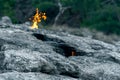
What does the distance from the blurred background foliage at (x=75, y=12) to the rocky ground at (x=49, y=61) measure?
71.1 feet

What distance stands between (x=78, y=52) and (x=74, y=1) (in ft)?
79.4

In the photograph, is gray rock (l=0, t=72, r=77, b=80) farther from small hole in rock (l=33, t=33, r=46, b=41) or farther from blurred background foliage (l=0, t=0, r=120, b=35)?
blurred background foliage (l=0, t=0, r=120, b=35)

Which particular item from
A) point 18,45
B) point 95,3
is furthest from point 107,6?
point 18,45

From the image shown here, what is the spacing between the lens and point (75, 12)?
117 feet

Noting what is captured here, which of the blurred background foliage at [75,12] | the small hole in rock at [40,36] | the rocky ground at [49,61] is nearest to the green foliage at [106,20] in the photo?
the blurred background foliage at [75,12]

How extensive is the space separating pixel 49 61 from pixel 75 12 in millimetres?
27500

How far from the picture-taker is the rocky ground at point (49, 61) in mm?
7895

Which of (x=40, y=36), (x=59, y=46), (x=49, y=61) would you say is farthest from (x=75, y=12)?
(x=49, y=61)

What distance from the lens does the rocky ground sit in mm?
7895

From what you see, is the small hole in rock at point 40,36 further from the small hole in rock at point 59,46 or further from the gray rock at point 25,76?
the gray rock at point 25,76

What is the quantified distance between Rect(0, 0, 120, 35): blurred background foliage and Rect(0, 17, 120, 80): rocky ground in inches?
853

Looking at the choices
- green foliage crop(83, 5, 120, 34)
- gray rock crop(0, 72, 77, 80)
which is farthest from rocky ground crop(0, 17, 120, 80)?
green foliage crop(83, 5, 120, 34)

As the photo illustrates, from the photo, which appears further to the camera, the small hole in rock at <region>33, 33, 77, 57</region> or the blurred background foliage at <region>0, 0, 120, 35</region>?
the blurred background foliage at <region>0, 0, 120, 35</region>

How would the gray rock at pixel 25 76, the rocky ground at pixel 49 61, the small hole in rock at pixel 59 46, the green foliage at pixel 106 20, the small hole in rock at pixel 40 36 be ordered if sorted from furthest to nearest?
the green foliage at pixel 106 20 < the small hole in rock at pixel 40 36 < the small hole in rock at pixel 59 46 < the rocky ground at pixel 49 61 < the gray rock at pixel 25 76
